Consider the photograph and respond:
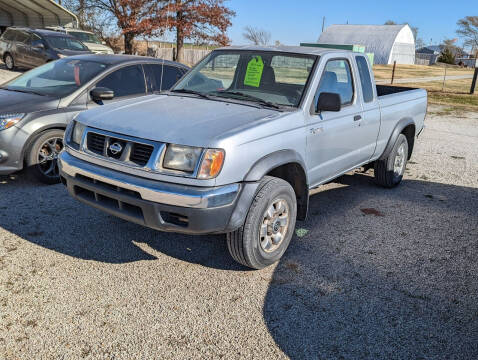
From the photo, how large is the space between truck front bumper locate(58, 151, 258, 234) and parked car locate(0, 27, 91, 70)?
610 inches

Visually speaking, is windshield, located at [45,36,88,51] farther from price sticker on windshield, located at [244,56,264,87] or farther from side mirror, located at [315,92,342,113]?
side mirror, located at [315,92,342,113]

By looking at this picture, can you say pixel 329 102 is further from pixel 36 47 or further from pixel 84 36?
pixel 84 36

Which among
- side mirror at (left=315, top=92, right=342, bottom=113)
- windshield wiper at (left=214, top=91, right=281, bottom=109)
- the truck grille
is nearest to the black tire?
windshield wiper at (left=214, top=91, right=281, bottom=109)

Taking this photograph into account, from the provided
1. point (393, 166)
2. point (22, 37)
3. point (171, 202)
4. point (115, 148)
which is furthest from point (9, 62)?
point (171, 202)

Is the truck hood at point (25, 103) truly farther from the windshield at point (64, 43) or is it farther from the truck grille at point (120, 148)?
the windshield at point (64, 43)

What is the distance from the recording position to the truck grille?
10.9ft

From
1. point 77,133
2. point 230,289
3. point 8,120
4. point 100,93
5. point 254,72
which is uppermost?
point 254,72

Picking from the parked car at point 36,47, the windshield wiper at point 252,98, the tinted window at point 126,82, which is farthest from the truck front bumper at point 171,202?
the parked car at point 36,47

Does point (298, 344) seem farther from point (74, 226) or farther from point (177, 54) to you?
point (177, 54)

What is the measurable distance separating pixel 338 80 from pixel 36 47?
16.3m

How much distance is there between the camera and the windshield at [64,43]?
17.9 meters

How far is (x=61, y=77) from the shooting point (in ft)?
20.1

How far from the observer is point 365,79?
5.16 m

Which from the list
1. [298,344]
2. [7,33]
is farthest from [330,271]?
[7,33]
